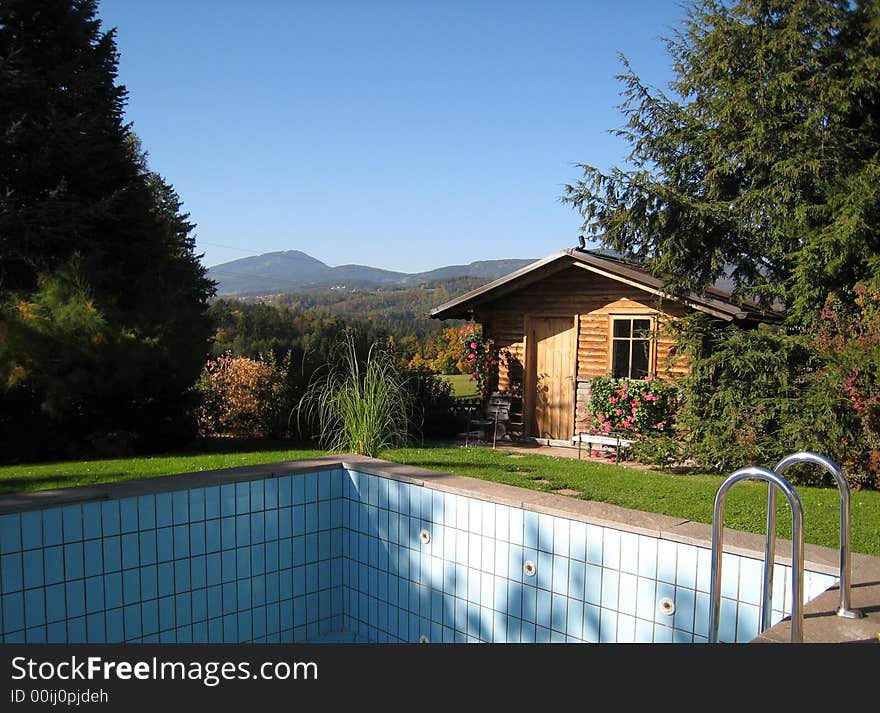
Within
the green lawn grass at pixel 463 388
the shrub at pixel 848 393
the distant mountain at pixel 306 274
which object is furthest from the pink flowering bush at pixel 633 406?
the distant mountain at pixel 306 274

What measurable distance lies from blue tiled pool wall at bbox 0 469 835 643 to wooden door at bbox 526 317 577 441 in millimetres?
7785

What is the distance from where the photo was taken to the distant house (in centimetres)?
1160

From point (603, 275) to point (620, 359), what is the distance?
4.79 feet

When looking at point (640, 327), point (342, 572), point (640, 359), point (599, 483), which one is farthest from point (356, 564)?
point (640, 327)

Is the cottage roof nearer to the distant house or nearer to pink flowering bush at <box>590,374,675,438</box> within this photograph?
the distant house

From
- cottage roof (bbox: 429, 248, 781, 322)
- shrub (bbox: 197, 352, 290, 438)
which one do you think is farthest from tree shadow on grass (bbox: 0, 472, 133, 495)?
cottage roof (bbox: 429, 248, 781, 322)

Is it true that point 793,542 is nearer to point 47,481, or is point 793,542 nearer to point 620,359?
point 47,481

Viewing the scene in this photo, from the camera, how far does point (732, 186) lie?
11742 millimetres

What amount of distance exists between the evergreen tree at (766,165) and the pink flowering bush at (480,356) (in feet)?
10.3

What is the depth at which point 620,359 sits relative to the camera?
12297 millimetres

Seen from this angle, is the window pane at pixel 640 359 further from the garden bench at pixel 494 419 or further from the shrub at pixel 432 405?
the shrub at pixel 432 405

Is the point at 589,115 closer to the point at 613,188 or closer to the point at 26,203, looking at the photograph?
the point at 613,188

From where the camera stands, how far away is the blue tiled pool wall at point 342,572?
4137 mm

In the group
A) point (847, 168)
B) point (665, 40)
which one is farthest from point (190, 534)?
point (665, 40)
